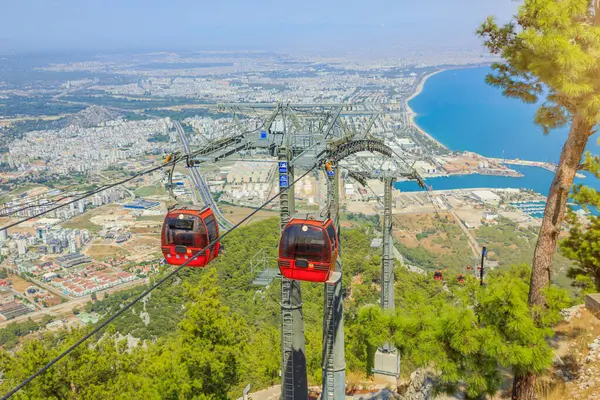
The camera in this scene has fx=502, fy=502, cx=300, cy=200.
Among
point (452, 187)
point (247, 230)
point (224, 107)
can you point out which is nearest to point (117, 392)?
point (224, 107)

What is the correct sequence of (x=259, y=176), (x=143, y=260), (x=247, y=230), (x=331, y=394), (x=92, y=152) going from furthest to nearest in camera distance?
(x=92, y=152) < (x=259, y=176) < (x=143, y=260) < (x=247, y=230) < (x=331, y=394)

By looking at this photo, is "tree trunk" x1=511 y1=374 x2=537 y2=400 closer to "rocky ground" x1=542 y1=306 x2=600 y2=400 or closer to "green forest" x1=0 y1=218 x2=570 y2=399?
"green forest" x1=0 y1=218 x2=570 y2=399

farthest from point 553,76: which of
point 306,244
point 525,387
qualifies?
point 525,387

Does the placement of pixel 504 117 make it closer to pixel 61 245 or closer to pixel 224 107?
pixel 61 245

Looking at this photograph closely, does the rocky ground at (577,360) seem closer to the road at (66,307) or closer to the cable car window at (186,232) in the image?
the cable car window at (186,232)

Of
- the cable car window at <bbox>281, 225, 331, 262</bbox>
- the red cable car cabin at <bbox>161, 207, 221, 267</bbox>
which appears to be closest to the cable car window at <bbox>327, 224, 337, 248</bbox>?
the cable car window at <bbox>281, 225, 331, 262</bbox>

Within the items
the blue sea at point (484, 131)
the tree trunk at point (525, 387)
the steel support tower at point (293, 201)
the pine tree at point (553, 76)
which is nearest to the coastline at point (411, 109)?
the blue sea at point (484, 131)
